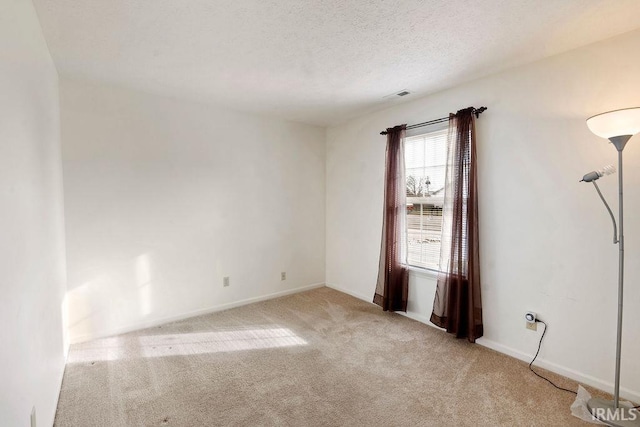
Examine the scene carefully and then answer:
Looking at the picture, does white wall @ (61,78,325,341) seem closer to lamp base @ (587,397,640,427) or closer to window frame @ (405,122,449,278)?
window frame @ (405,122,449,278)

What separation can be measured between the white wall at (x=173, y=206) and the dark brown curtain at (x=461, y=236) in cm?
208

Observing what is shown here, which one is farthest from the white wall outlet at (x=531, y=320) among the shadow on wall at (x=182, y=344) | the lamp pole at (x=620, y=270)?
the shadow on wall at (x=182, y=344)

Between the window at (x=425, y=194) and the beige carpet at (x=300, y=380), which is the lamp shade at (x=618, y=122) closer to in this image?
the window at (x=425, y=194)

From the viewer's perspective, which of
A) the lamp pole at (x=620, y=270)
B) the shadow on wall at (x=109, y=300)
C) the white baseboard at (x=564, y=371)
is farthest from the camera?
the shadow on wall at (x=109, y=300)

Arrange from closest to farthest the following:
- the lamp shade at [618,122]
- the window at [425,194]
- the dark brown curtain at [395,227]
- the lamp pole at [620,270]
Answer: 1. the lamp shade at [618,122]
2. the lamp pole at [620,270]
3. the window at [425,194]
4. the dark brown curtain at [395,227]

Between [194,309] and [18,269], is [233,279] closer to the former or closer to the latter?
[194,309]

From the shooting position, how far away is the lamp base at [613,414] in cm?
179

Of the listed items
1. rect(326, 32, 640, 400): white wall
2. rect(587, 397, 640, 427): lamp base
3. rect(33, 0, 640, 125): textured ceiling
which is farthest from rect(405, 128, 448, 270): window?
rect(587, 397, 640, 427): lamp base

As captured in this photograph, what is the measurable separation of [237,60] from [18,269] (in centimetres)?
192

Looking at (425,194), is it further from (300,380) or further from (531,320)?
(300,380)

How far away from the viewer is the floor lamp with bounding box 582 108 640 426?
5.68 ft

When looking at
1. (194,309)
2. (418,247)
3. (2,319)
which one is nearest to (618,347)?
(418,247)

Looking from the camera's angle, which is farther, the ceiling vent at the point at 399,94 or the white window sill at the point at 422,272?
the white window sill at the point at 422,272

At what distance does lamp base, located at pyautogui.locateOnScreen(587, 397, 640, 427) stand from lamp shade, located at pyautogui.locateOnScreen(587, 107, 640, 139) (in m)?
1.69
